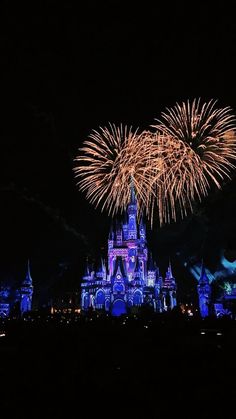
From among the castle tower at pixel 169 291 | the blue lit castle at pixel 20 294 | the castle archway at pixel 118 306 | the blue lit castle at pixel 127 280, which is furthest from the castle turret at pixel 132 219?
the blue lit castle at pixel 20 294

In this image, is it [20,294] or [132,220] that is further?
[132,220]

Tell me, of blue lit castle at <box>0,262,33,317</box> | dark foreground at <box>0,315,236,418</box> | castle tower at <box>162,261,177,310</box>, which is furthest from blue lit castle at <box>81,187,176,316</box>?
dark foreground at <box>0,315,236,418</box>

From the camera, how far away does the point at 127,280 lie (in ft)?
278

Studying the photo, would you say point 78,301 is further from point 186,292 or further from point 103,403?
point 103,403

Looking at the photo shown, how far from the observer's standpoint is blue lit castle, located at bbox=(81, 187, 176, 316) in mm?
82500

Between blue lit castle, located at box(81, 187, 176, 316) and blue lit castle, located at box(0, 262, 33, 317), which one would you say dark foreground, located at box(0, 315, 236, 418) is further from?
blue lit castle, located at box(0, 262, 33, 317)

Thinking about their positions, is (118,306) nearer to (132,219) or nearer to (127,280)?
(127,280)

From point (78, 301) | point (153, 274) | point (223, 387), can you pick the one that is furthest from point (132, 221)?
point (223, 387)

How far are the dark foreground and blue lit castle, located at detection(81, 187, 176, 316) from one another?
62396 millimetres

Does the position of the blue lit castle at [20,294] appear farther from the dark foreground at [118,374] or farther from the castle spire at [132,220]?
the dark foreground at [118,374]

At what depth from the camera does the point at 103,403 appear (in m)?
6.71

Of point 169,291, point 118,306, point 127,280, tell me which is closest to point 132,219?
point 127,280

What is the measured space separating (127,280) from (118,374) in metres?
76.7

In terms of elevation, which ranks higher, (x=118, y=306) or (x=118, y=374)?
(x=118, y=306)
